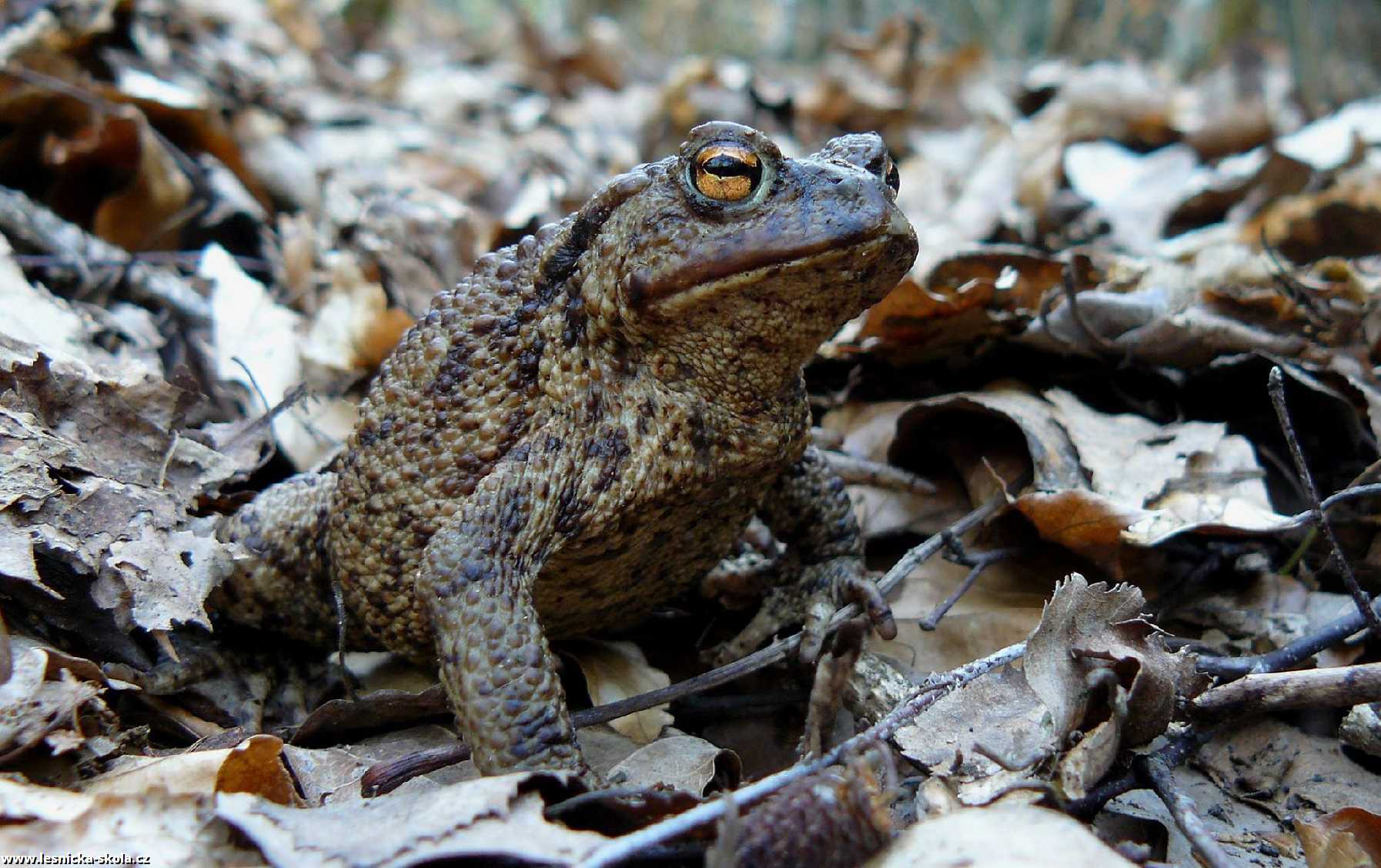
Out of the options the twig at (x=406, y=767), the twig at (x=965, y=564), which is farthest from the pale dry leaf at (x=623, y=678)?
the twig at (x=965, y=564)

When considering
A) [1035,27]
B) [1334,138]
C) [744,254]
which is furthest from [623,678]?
[1035,27]

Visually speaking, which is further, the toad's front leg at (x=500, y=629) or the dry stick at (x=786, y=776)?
the toad's front leg at (x=500, y=629)

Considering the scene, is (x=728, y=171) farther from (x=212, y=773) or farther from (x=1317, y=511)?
(x=212, y=773)

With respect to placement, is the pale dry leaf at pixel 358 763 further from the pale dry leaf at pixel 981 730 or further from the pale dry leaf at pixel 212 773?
the pale dry leaf at pixel 981 730

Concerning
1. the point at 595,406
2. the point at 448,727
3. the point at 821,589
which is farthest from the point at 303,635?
the point at 821,589

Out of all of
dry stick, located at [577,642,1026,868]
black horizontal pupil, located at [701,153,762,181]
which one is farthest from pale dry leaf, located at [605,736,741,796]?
black horizontal pupil, located at [701,153,762,181]

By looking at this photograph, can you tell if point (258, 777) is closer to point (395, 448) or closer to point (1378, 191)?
point (395, 448)
